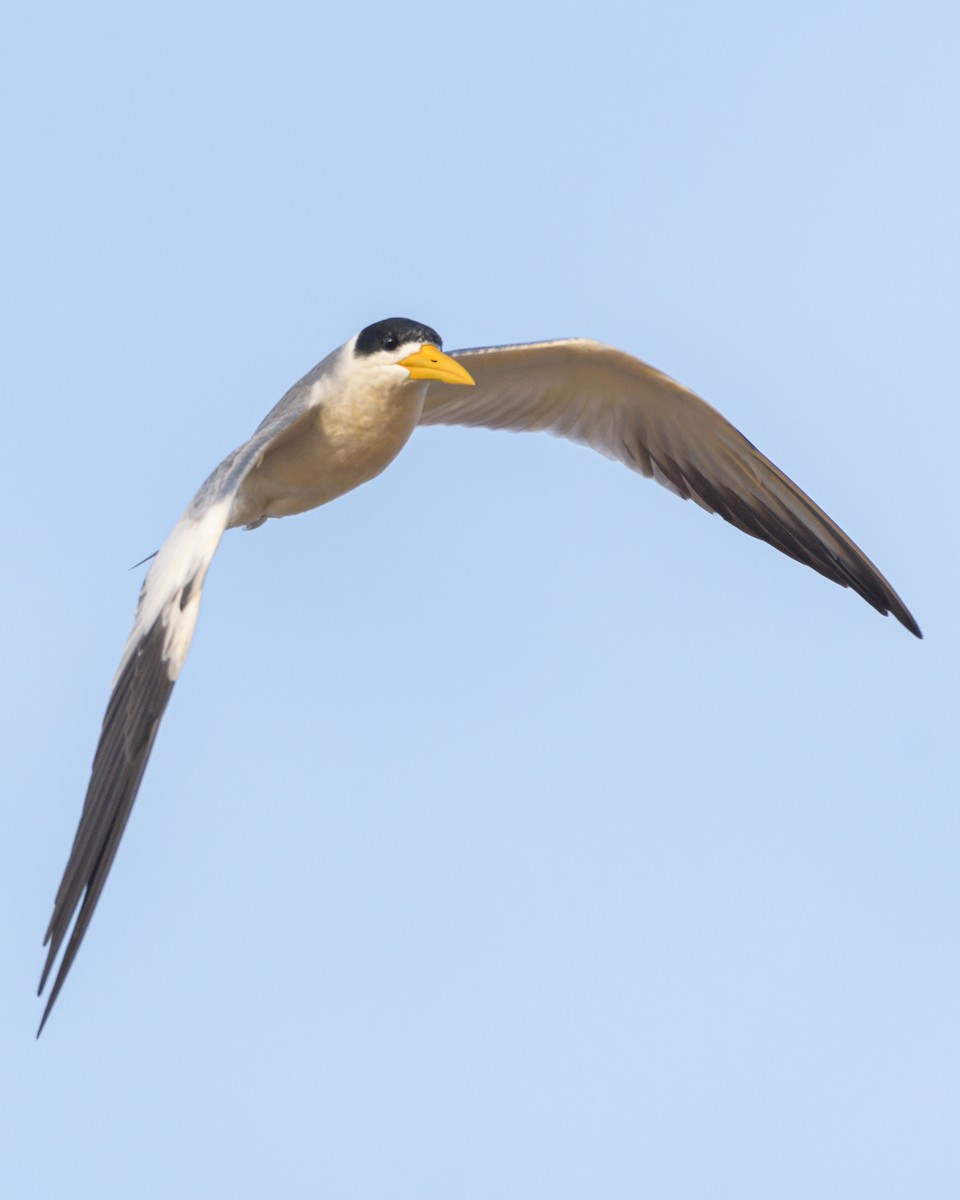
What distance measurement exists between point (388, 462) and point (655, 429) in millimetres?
2304

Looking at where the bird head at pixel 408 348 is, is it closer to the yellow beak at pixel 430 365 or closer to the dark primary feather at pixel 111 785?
the yellow beak at pixel 430 365

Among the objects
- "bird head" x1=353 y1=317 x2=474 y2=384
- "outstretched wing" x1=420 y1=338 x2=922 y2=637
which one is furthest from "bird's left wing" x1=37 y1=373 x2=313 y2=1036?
"outstretched wing" x1=420 y1=338 x2=922 y2=637

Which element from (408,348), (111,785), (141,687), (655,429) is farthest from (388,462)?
(111,785)

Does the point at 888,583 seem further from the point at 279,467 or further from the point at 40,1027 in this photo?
the point at 40,1027

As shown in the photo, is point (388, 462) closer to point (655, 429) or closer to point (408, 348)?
point (408, 348)

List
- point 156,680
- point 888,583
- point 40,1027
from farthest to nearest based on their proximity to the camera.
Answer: point 888,583 < point 156,680 < point 40,1027

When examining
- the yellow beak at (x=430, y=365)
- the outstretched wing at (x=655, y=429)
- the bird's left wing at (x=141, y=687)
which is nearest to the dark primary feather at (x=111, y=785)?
the bird's left wing at (x=141, y=687)

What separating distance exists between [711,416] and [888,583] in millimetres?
1608

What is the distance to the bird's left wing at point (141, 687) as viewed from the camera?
830 cm

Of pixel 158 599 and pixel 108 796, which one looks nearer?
pixel 108 796

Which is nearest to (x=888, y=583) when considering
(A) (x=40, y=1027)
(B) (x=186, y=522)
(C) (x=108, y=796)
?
(B) (x=186, y=522)

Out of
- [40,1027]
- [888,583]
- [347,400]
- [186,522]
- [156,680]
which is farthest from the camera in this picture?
[888,583]

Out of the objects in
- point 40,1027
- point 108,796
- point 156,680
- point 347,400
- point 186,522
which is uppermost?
point 347,400

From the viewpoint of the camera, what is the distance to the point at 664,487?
12812mm
